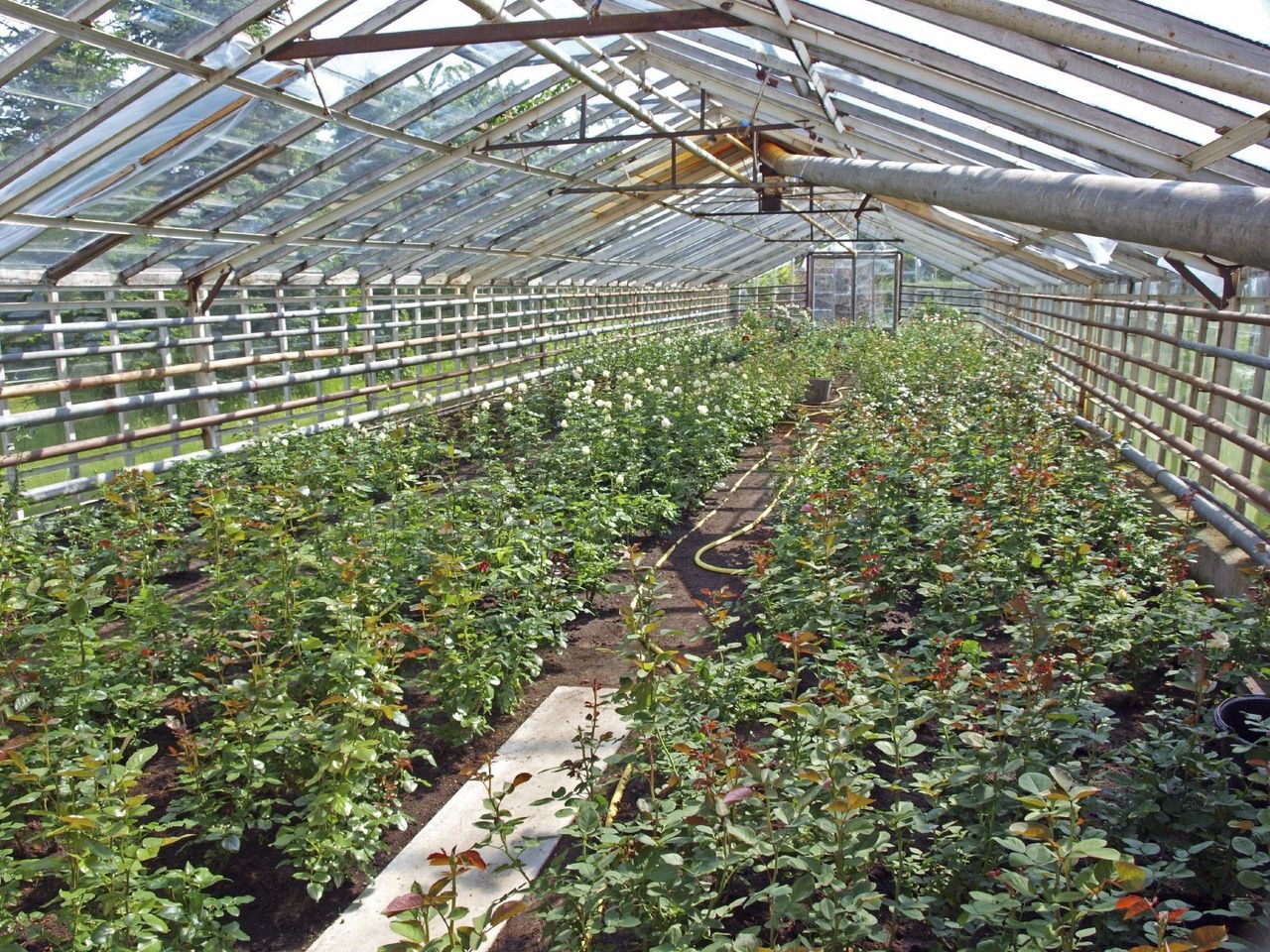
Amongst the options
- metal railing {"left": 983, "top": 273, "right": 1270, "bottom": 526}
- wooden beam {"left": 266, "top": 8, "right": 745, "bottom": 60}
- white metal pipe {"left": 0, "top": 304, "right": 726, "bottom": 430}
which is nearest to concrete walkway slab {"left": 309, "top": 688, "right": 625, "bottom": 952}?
metal railing {"left": 983, "top": 273, "right": 1270, "bottom": 526}

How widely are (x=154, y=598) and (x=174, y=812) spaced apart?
4.11ft

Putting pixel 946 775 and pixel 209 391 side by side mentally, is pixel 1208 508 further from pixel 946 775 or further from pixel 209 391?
pixel 209 391

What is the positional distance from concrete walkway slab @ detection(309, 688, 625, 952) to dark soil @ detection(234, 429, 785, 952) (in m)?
0.08

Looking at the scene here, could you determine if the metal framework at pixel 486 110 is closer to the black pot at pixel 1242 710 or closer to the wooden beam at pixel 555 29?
the wooden beam at pixel 555 29

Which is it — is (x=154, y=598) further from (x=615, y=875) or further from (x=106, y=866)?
(x=615, y=875)

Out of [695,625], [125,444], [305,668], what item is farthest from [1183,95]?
[125,444]

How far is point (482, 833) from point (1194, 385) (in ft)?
16.8

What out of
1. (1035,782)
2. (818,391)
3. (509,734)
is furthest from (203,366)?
(1035,782)

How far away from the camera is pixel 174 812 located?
295 centimetres

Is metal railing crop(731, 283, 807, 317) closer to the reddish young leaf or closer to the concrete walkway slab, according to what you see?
the concrete walkway slab

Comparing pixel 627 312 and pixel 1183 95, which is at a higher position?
pixel 1183 95

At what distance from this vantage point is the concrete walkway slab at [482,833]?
9.33 ft

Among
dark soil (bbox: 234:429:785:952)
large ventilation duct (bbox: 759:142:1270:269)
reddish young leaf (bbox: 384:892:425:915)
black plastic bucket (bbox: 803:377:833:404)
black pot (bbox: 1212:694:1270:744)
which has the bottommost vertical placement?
dark soil (bbox: 234:429:785:952)

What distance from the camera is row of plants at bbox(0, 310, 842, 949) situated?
2.51 m
